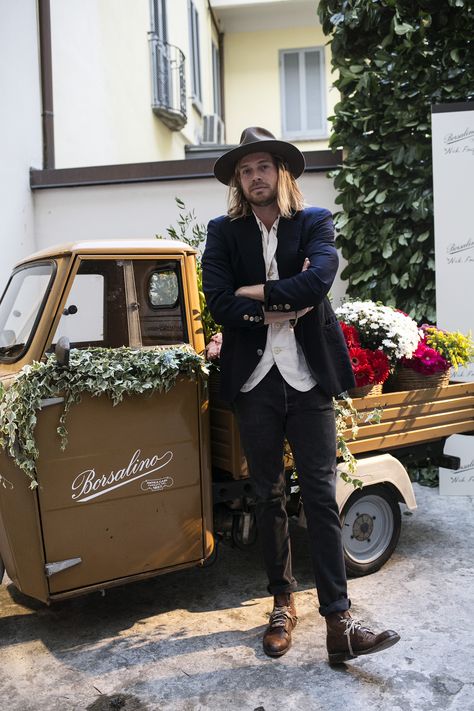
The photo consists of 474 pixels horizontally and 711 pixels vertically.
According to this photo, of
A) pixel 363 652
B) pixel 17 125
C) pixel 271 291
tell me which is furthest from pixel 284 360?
pixel 17 125

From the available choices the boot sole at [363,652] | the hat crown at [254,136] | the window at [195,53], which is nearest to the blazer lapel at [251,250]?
the hat crown at [254,136]

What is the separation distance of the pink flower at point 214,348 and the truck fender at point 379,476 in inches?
36.5

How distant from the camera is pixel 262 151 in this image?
3.01 m

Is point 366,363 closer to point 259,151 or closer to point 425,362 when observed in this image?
point 425,362

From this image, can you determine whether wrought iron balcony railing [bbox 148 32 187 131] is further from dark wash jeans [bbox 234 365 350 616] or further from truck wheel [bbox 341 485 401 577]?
dark wash jeans [bbox 234 365 350 616]

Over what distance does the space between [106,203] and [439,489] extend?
3.84 metres

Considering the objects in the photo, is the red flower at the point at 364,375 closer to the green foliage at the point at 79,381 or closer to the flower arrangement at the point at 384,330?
the flower arrangement at the point at 384,330

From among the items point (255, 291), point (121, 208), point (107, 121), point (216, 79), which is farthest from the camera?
point (216, 79)

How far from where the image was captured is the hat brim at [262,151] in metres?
2.97

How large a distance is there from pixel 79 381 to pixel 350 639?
1.60m

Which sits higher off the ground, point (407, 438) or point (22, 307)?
point (22, 307)

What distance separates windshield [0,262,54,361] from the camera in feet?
10.3

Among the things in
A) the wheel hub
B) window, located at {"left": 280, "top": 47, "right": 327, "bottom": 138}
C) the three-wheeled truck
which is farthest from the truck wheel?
window, located at {"left": 280, "top": 47, "right": 327, "bottom": 138}

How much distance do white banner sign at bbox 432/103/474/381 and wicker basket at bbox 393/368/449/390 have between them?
1087 mm
